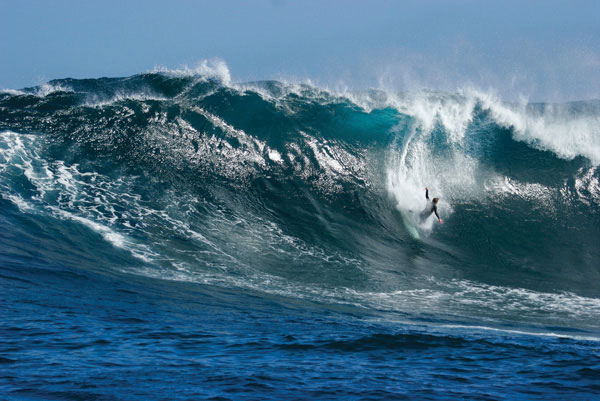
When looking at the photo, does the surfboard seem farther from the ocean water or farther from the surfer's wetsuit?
the surfer's wetsuit

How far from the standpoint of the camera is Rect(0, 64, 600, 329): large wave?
34.9ft

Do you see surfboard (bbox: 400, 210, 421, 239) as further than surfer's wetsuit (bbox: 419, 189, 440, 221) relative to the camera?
Yes

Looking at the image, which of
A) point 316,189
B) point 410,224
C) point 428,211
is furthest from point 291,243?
point 428,211

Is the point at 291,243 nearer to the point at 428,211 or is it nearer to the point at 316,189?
the point at 316,189

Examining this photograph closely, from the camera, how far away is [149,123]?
56.4ft

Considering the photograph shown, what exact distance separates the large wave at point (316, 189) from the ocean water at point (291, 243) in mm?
70

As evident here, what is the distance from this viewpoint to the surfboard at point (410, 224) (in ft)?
45.8

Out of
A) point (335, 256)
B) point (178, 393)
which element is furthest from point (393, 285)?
point (178, 393)

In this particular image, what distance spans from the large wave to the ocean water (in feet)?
0.23

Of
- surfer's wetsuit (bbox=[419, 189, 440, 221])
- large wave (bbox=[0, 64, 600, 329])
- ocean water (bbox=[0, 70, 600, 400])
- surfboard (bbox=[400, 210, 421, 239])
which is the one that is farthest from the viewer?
surfboard (bbox=[400, 210, 421, 239])

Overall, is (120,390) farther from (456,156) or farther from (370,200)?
(456,156)

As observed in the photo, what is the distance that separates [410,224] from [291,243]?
372 centimetres

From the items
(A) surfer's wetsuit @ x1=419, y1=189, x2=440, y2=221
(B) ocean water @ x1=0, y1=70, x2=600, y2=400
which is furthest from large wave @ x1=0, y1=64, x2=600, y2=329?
(A) surfer's wetsuit @ x1=419, y1=189, x2=440, y2=221

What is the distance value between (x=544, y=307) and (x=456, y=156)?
324 inches
